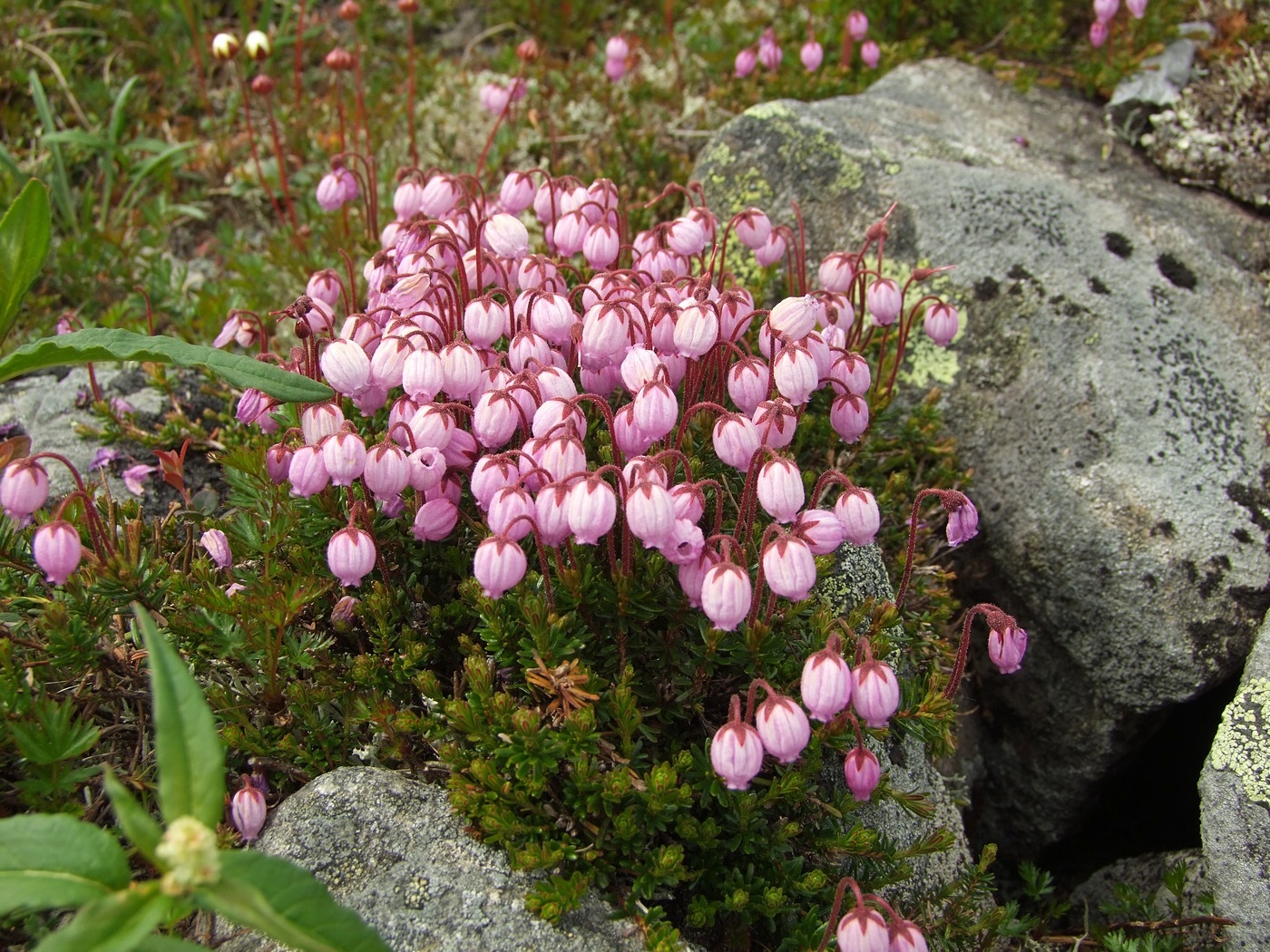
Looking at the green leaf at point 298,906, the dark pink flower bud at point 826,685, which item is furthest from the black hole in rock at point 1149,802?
the green leaf at point 298,906

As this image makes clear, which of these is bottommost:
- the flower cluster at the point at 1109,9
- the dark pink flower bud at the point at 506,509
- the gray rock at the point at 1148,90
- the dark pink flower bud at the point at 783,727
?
the dark pink flower bud at the point at 783,727

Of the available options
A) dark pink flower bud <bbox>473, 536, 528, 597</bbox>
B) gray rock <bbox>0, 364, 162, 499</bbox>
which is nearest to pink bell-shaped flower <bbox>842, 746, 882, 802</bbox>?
dark pink flower bud <bbox>473, 536, 528, 597</bbox>

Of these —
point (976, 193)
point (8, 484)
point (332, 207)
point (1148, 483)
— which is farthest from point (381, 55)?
point (1148, 483)

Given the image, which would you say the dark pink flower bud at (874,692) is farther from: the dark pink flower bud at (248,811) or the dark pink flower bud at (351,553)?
the dark pink flower bud at (248,811)

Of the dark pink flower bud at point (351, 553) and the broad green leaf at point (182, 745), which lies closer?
the broad green leaf at point (182, 745)

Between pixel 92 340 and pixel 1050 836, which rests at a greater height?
pixel 92 340

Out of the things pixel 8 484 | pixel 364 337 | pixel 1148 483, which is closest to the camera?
pixel 8 484

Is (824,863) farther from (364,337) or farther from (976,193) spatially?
(976,193)

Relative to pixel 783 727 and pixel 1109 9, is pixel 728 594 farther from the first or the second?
pixel 1109 9
